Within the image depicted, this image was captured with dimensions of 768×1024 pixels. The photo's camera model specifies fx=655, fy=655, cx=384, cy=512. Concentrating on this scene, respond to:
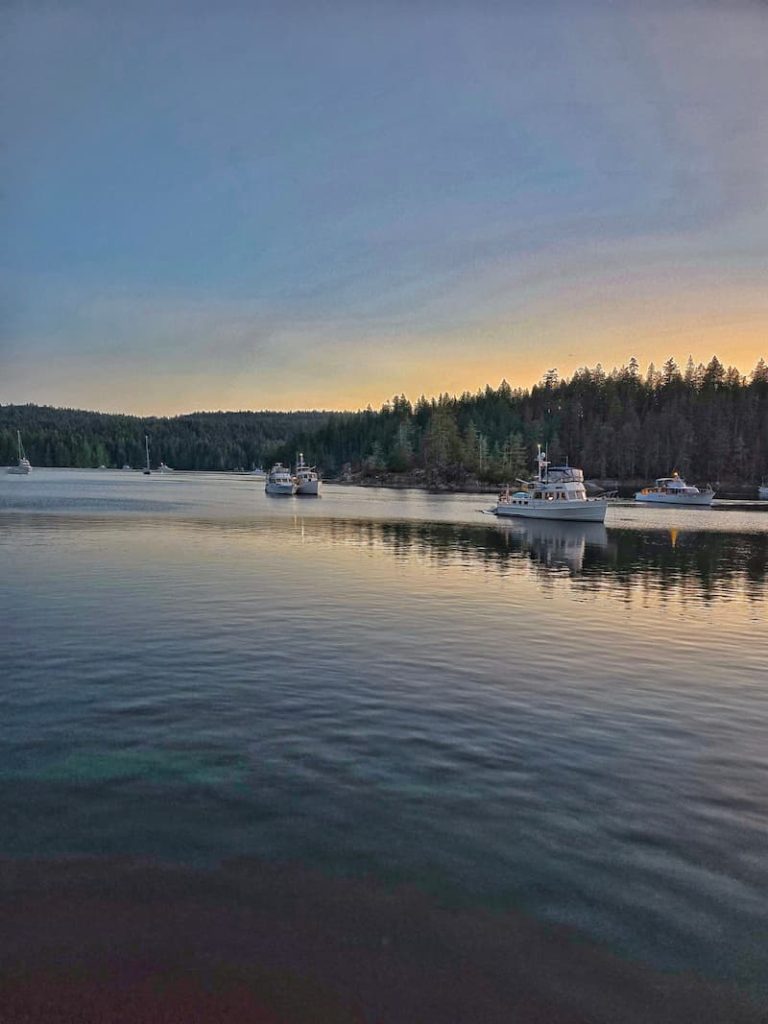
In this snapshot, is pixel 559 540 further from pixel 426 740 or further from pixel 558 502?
pixel 426 740

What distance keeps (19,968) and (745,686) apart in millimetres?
17900

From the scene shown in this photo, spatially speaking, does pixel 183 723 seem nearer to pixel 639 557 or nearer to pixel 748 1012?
pixel 748 1012

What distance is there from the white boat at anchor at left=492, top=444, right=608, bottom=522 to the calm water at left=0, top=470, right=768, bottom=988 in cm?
4410

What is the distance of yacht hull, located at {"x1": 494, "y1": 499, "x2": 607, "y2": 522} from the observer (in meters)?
77.4

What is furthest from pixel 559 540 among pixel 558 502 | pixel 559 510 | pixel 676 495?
pixel 676 495

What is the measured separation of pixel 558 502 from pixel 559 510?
1026 mm

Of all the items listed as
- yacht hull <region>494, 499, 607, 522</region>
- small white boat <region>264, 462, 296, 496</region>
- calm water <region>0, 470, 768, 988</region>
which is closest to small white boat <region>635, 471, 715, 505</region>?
yacht hull <region>494, 499, 607, 522</region>

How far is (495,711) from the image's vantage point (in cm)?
1581

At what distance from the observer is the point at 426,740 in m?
13.9

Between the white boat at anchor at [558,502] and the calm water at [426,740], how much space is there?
44.1 metres

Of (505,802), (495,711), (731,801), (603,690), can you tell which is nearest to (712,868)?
(731,801)

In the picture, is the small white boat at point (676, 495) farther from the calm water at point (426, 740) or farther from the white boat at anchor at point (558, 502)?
the calm water at point (426, 740)

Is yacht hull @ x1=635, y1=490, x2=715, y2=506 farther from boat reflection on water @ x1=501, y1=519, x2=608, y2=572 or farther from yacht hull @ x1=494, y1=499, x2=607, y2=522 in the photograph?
boat reflection on water @ x1=501, y1=519, x2=608, y2=572

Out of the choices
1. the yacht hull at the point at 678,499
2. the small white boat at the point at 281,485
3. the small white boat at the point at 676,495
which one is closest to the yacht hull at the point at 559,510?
the small white boat at the point at 281,485
